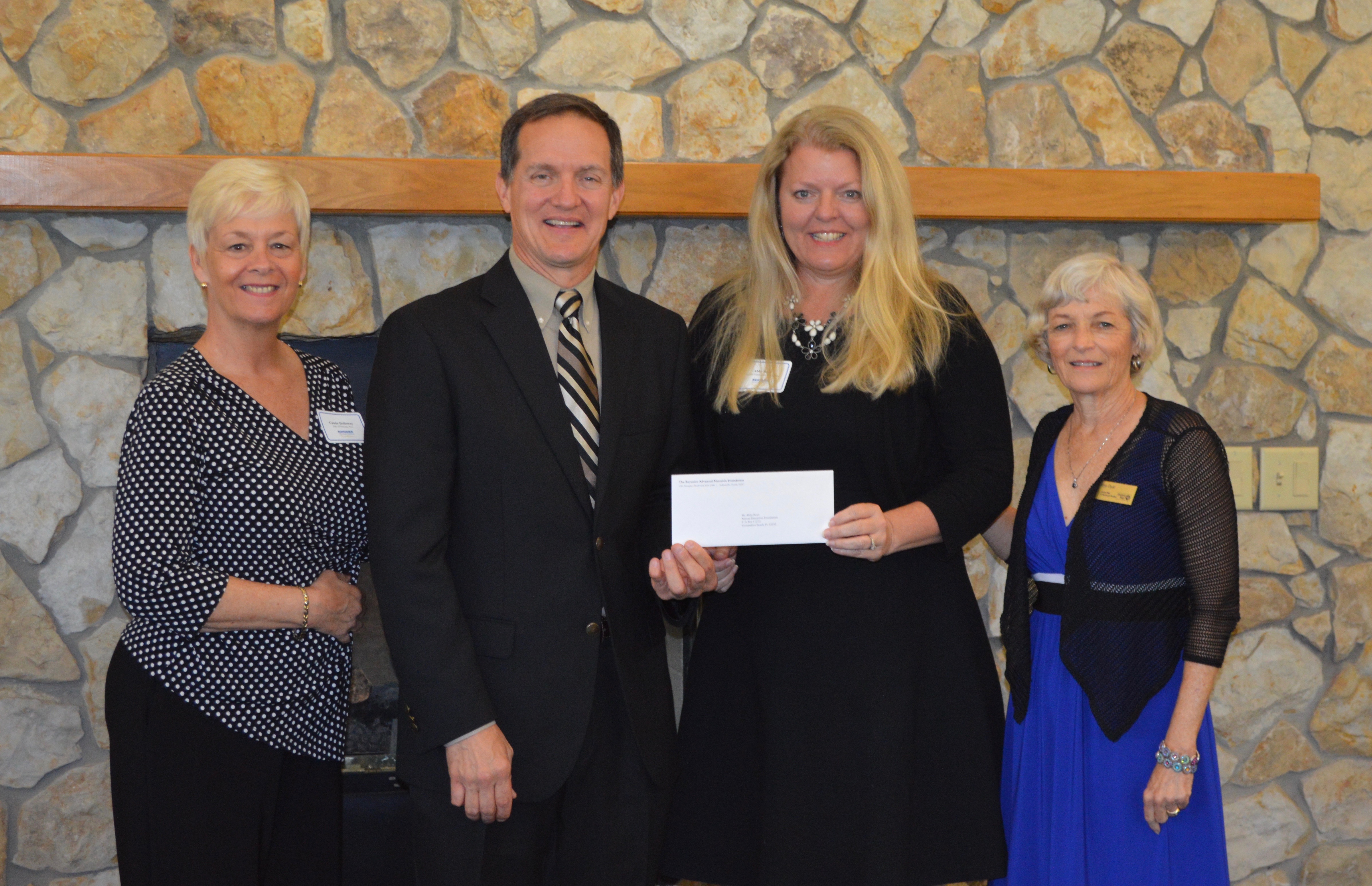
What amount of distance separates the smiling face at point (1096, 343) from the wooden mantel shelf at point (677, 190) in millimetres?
725

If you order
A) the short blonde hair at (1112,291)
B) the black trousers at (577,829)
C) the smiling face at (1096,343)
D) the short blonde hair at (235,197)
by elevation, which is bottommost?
the black trousers at (577,829)

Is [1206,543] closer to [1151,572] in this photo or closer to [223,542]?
[1151,572]

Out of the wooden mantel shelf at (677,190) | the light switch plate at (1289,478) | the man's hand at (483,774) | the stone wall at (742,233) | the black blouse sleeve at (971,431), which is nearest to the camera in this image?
the man's hand at (483,774)

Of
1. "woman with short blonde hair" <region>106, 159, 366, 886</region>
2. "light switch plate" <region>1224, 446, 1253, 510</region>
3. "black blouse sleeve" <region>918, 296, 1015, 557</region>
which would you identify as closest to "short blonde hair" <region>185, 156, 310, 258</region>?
"woman with short blonde hair" <region>106, 159, 366, 886</region>

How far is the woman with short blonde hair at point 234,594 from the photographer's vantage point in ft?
6.04

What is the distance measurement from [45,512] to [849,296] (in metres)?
2.12

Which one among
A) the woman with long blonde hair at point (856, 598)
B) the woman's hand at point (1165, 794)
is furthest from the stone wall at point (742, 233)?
the woman's hand at point (1165, 794)

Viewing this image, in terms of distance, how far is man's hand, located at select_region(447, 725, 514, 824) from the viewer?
172 centimetres

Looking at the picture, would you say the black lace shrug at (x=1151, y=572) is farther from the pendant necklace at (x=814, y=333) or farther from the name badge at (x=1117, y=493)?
the pendant necklace at (x=814, y=333)

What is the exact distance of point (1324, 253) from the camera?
3.09 metres

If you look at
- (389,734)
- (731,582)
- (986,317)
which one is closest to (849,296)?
(731,582)

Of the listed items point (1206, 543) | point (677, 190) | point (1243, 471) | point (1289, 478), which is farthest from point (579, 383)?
point (1289, 478)

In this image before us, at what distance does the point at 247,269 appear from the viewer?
2.00 meters

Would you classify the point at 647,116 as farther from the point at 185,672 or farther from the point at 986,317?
the point at 185,672
